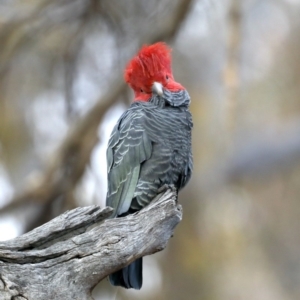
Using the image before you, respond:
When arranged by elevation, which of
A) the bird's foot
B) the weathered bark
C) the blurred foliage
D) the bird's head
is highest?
the blurred foliage

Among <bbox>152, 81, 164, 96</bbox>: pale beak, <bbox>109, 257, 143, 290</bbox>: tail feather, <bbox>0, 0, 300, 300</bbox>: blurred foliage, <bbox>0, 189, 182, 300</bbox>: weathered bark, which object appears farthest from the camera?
<bbox>0, 0, 300, 300</bbox>: blurred foliage

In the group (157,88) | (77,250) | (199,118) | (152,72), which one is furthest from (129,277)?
(199,118)

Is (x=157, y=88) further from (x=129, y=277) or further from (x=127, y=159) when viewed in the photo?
(x=129, y=277)

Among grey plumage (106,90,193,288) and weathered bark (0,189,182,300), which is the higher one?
grey plumage (106,90,193,288)

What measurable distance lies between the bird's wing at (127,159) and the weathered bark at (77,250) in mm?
427

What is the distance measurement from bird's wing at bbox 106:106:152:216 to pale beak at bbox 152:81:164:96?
0.17 m

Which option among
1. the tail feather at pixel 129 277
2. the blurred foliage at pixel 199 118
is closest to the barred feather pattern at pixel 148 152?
the tail feather at pixel 129 277

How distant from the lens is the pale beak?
3.44m

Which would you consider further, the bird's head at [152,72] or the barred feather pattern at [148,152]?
the bird's head at [152,72]

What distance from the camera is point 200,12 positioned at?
6.05m

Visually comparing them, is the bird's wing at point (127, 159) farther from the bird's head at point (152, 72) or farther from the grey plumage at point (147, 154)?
the bird's head at point (152, 72)

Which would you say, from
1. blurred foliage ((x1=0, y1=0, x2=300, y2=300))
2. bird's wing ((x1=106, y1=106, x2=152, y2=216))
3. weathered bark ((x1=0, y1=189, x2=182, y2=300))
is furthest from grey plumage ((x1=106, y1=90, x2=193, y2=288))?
blurred foliage ((x1=0, y1=0, x2=300, y2=300))

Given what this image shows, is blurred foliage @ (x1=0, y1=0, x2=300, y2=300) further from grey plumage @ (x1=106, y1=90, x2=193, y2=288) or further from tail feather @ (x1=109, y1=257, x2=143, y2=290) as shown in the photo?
tail feather @ (x1=109, y1=257, x2=143, y2=290)

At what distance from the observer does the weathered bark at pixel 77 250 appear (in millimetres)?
2457
